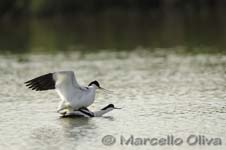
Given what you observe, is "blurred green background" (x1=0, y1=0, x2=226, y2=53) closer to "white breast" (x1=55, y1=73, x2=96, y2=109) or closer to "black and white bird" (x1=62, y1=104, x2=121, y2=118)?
"black and white bird" (x1=62, y1=104, x2=121, y2=118)

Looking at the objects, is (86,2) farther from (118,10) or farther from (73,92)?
(73,92)

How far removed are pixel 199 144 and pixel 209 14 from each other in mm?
36015

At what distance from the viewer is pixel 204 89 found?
17.0 meters

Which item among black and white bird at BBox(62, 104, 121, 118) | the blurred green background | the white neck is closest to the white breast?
black and white bird at BBox(62, 104, 121, 118)

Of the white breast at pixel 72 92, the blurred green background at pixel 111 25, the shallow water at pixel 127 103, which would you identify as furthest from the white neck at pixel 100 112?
the blurred green background at pixel 111 25

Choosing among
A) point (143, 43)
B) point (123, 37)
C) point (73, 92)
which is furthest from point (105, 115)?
point (123, 37)

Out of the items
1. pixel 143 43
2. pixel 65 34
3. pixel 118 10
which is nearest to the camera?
pixel 143 43

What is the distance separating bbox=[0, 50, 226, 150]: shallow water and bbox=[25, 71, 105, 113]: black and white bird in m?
0.29

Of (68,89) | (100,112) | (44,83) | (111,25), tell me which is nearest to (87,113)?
(100,112)

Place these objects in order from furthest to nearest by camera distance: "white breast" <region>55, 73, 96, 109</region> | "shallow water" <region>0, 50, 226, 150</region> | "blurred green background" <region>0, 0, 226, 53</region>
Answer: "blurred green background" <region>0, 0, 226, 53</region> → "white breast" <region>55, 73, 96, 109</region> → "shallow water" <region>0, 50, 226, 150</region>

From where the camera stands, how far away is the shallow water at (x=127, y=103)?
41.1 ft

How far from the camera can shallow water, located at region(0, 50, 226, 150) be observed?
12.5 metres

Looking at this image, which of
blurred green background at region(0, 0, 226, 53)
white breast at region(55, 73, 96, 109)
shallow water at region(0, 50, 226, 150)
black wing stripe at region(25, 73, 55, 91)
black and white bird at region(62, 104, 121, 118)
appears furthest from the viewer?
blurred green background at region(0, 0, 226, 53)

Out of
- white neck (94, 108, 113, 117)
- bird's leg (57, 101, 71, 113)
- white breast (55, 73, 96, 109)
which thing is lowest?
white neck (94, 108, 113, 117)
